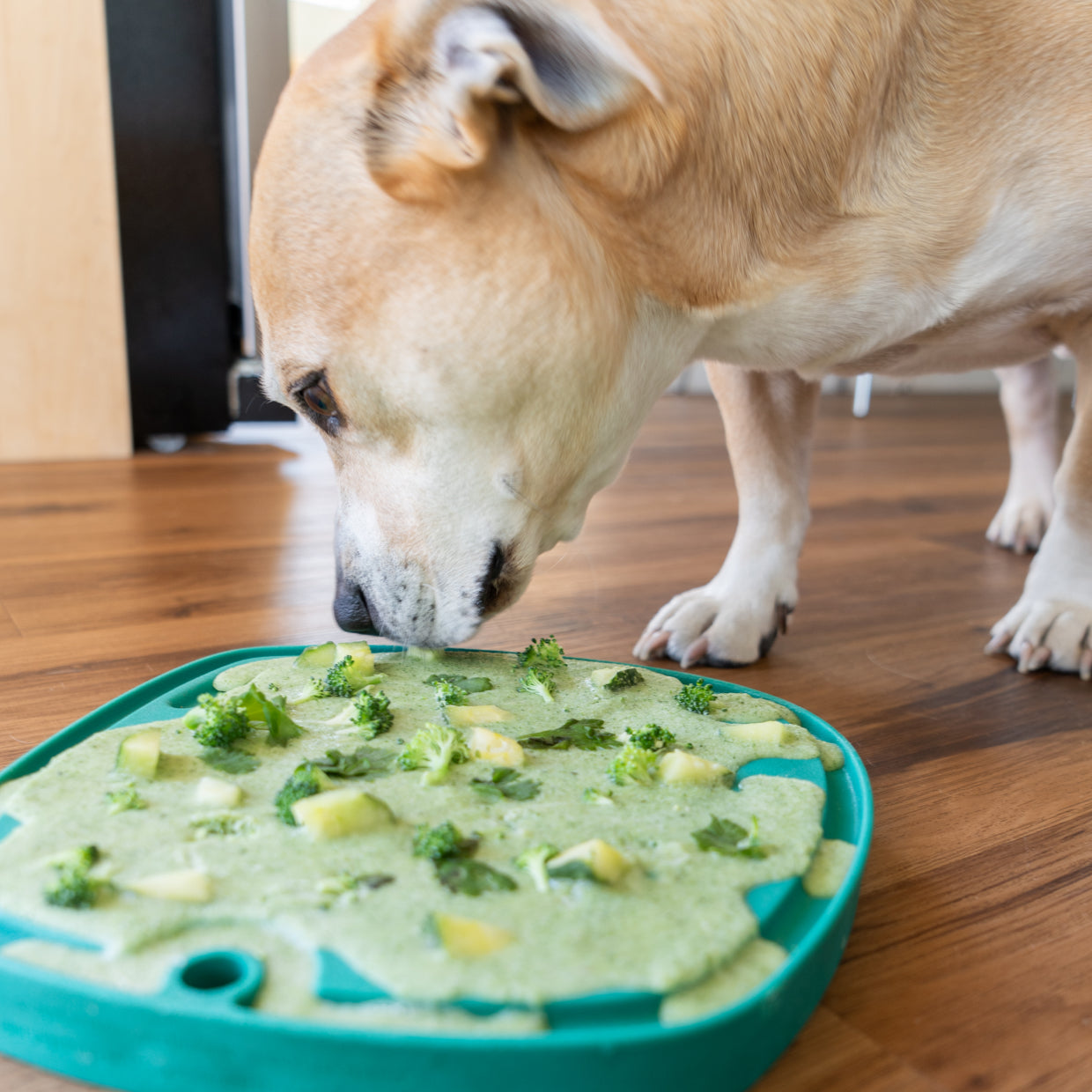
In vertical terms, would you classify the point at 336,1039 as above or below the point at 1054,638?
above

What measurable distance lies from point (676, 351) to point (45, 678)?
92 cm

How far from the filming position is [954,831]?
3.59 feet

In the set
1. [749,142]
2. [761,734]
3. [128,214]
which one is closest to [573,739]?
[761,734]

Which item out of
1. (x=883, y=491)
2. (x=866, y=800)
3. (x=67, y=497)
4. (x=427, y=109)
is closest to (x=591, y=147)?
(x=427, y=109)

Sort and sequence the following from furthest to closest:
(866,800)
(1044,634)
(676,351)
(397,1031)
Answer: (1044,634)
(676,351)
(866,800)
(397,1031)

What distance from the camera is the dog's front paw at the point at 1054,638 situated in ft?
5.27

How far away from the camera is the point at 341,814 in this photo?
0.84m

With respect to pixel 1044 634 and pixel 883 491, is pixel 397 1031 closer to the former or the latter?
pixel 1044 634

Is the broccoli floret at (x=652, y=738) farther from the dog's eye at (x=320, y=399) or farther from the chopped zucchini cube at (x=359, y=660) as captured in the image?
the dog's eye at (x=320, y=399)

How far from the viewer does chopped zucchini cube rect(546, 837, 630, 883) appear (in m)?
0.78

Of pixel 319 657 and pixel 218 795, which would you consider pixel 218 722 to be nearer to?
pixel 218 795

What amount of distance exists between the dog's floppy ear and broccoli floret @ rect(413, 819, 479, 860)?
2.07 feet

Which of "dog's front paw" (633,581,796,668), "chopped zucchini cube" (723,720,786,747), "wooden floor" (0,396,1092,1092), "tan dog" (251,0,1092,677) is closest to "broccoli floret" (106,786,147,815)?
"wooden floor" (0,396,1092,1092)

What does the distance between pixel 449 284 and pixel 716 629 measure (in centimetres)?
75
